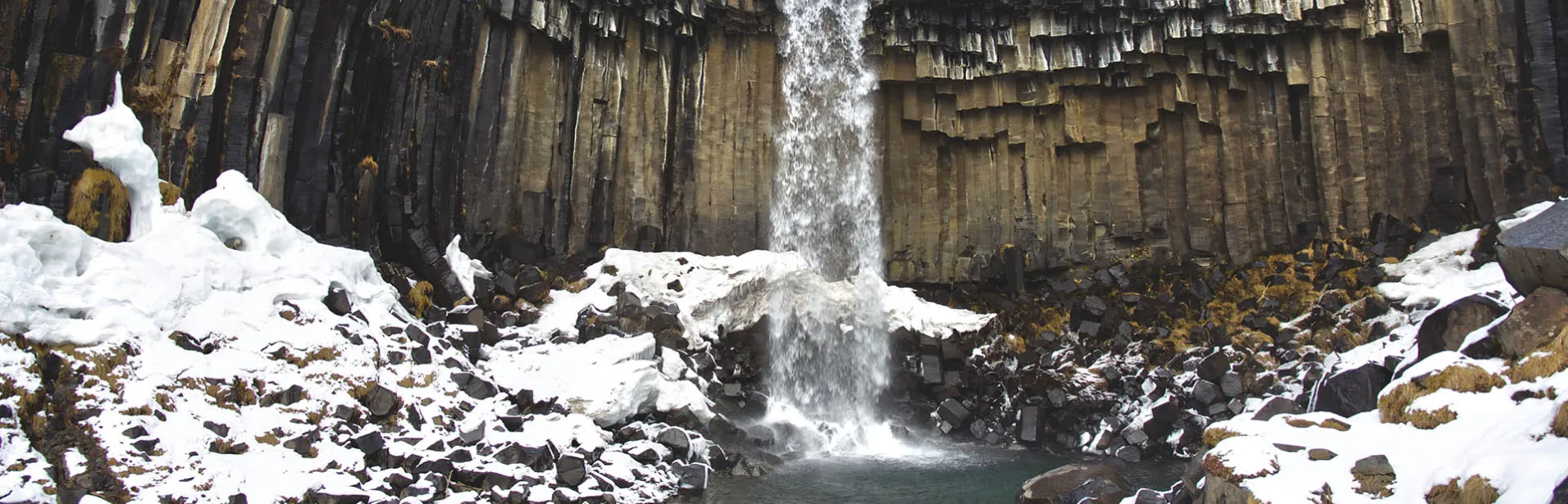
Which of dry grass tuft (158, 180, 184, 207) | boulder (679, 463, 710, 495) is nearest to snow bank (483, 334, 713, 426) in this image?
boulder (679, 463, 710, 495)

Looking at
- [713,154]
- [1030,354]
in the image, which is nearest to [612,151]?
[713,154]

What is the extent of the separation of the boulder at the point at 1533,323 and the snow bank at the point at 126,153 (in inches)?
605

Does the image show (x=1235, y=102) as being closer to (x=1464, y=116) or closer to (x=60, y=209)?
(x=1464, y=116)

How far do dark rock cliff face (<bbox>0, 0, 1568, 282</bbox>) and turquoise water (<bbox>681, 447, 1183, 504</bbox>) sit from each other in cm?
655

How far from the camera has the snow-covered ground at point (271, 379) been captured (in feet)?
33.6

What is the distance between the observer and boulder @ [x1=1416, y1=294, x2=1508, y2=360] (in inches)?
390

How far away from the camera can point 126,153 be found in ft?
43.2

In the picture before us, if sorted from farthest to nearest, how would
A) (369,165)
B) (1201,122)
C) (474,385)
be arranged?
(1201,122), (369,165), (474,385)

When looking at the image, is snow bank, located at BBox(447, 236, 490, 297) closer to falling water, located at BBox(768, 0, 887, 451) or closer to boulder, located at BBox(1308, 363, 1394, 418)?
falling water, located at BBox(768, 0, 887, 451)

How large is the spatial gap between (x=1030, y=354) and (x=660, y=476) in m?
9.58

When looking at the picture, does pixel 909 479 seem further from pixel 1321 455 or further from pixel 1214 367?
pixel 1321 455

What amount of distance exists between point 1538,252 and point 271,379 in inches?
532

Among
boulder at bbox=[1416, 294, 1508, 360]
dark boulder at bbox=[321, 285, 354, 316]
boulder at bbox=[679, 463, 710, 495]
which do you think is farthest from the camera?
dark boulder at bbox=[321, 285, 354, 316]

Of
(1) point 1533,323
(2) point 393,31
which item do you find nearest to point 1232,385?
(1) point 1533,323
